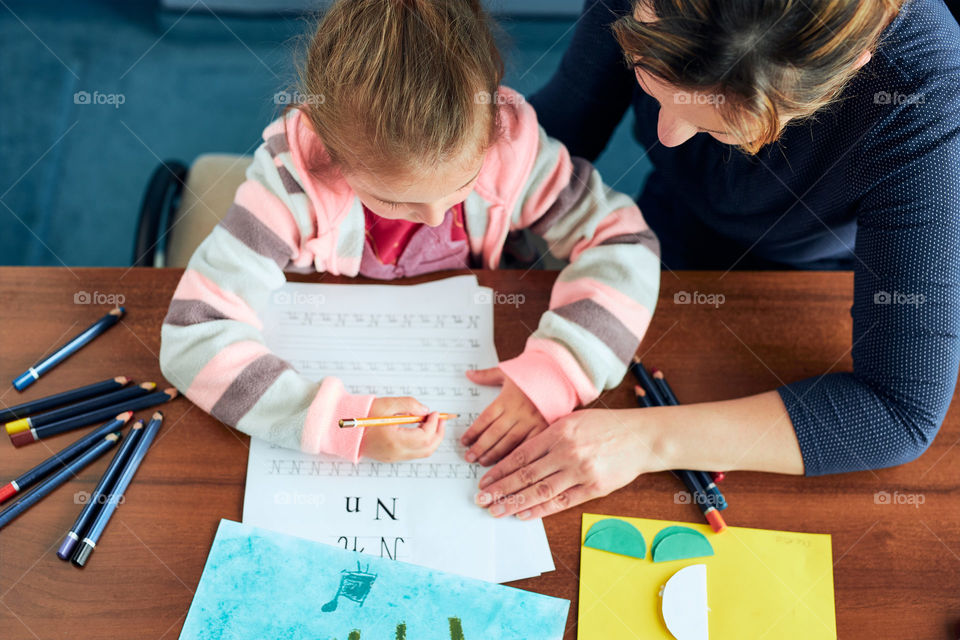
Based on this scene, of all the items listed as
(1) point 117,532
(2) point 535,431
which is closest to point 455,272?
(2) point 535,431

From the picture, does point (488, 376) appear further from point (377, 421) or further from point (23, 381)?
point (23, 381)

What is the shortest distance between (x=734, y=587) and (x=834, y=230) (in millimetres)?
473

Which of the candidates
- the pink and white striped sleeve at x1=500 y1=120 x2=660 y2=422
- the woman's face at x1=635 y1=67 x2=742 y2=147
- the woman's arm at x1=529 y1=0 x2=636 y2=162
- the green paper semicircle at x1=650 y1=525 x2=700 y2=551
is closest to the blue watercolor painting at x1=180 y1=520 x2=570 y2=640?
the green paper semicircle at x1=650 y1=525 x2=700 y2=551

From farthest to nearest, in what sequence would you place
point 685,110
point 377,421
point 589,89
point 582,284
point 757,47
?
point 589,89, point 582,284, point 377,421, point 685,110, point 757,47

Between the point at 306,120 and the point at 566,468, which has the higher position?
the point at 306,120

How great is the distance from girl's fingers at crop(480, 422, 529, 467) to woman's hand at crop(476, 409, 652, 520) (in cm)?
1

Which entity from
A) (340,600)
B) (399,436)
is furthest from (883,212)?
(340,600)

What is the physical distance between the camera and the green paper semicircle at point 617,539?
0.83m

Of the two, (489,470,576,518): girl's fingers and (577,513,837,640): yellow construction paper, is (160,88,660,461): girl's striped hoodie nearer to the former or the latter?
(489,470,576,518): girl's fingers

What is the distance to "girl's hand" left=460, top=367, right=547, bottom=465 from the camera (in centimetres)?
88

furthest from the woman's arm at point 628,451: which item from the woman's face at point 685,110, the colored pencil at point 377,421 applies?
the woman's face at point 685,110

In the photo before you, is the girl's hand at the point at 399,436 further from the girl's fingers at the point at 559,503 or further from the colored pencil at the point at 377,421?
the girl's fingers at the point at 559,503

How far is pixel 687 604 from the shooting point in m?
0.80

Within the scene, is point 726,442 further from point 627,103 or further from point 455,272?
point 627,103
